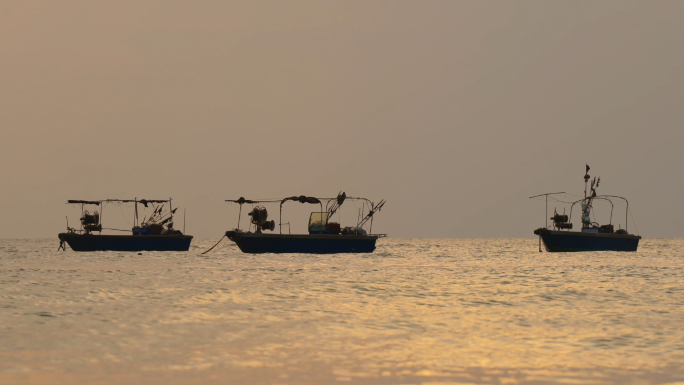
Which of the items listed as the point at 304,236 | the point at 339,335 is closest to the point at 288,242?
the point at 304,236

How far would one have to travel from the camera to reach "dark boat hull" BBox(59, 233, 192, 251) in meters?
89.1

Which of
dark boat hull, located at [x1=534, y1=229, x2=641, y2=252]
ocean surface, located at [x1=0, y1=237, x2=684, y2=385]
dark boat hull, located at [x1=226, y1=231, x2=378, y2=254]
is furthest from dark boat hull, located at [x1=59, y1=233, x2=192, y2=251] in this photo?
ocean surface, located at [x1=0, y1=237, x2=684, y2=385]

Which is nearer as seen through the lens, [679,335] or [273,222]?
[679,335]

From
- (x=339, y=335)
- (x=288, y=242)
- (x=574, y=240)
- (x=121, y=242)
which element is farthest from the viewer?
(x=574, y=240)

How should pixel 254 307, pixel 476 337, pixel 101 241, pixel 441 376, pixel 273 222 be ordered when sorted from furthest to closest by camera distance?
pixel 101 241 < pixel 273 222 < pixel 254 307 < pixel 476 337 < pixel 441 376

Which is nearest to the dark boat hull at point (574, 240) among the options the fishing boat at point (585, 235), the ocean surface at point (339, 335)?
the fishing boat at point (585, 235)

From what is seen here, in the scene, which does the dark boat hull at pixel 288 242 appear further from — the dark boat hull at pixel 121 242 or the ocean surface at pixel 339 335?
the ocean surface at pixel 339 335

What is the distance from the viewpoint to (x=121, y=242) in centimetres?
8956

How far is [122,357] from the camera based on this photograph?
1577cm

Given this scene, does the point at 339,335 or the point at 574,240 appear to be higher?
the point at 574,240

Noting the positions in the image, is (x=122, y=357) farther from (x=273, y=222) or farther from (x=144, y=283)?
(x=273, y=222)

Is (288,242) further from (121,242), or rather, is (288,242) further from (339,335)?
(339,335)

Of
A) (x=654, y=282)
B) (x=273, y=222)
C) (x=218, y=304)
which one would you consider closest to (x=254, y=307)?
(x=218, y=304)

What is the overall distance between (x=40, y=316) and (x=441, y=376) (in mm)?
14842
